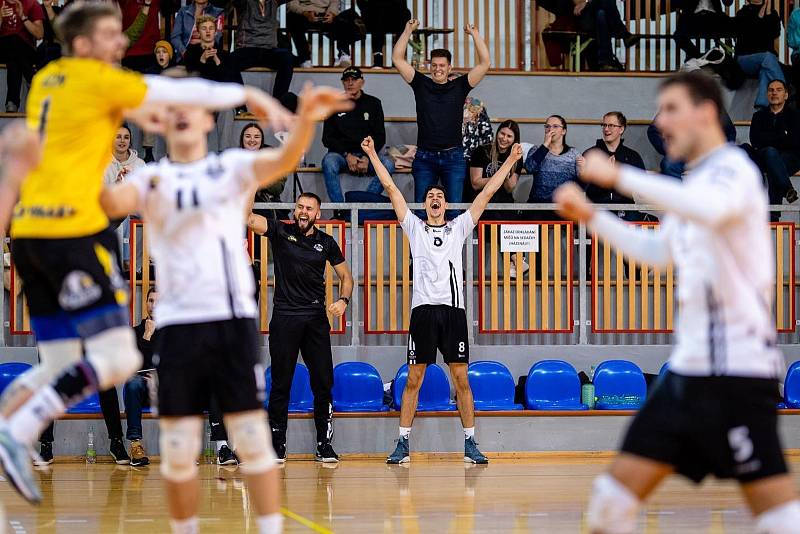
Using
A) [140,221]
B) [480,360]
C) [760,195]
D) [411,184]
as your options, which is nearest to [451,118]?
[411,184]

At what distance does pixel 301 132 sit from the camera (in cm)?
486

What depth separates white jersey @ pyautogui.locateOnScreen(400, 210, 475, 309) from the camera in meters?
11.1

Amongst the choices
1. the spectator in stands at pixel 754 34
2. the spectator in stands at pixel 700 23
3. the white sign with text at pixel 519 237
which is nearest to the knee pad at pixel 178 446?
the white sign with text at pixel 519 237

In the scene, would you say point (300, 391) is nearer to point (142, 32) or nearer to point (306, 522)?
point (306, 522)

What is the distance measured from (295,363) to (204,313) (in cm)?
601

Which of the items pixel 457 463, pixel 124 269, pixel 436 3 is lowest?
pixel 457 463

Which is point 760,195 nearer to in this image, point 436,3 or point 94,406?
point 94,406

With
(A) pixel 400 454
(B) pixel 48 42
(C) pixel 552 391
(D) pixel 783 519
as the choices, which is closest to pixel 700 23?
(C) pixel 552 391

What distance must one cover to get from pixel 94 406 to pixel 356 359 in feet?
8.72

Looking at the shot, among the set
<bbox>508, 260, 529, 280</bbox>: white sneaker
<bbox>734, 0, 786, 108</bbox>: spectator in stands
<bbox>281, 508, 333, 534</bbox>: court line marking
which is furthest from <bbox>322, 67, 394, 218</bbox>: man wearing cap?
<bbox>281, 508, 333, 534</bbox>: court line marking

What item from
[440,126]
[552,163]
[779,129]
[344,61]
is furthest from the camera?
[344,61]

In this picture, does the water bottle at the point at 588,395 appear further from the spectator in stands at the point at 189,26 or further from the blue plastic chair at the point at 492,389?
the spectator in stands at the point at 189,26

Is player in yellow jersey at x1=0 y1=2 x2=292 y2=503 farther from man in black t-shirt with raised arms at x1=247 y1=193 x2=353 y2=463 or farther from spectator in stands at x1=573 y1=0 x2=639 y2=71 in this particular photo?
spectator in stands at x1=573 y1=0 x2=639 y2=71

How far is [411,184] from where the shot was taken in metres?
13.8
